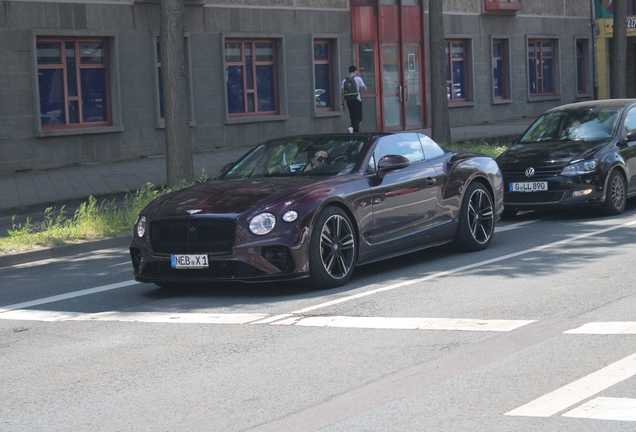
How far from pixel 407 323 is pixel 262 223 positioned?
183 cm

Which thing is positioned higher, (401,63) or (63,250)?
(401,63)

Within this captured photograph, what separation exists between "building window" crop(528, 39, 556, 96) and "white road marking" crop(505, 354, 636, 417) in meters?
33.6

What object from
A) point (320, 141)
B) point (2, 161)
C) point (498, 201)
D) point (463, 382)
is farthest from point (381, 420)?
point (2, 161)

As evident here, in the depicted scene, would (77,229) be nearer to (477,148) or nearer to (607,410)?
(607,410)

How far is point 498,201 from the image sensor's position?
1209 cm

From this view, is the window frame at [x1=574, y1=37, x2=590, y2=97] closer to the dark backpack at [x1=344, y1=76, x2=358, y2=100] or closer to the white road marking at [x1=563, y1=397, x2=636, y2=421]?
the dark backpack at [x1=344, y1=76, x2=358, y2=100]

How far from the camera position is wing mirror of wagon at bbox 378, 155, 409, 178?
10137mm

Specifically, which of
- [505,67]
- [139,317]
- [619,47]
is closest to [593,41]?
[505,67]

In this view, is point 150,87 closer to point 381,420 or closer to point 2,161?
point 2,161

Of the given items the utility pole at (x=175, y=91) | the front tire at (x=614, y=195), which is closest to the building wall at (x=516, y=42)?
the utility pole at (x=175, y=91)

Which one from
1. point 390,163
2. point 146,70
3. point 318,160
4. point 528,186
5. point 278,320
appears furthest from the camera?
point 146,70

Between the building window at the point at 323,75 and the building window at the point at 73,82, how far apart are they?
710 cm

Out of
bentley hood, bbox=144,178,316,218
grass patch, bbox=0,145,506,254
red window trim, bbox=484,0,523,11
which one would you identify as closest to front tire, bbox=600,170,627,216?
grass patch, bbox=0,145,506,254

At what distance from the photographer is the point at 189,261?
9094 mm
